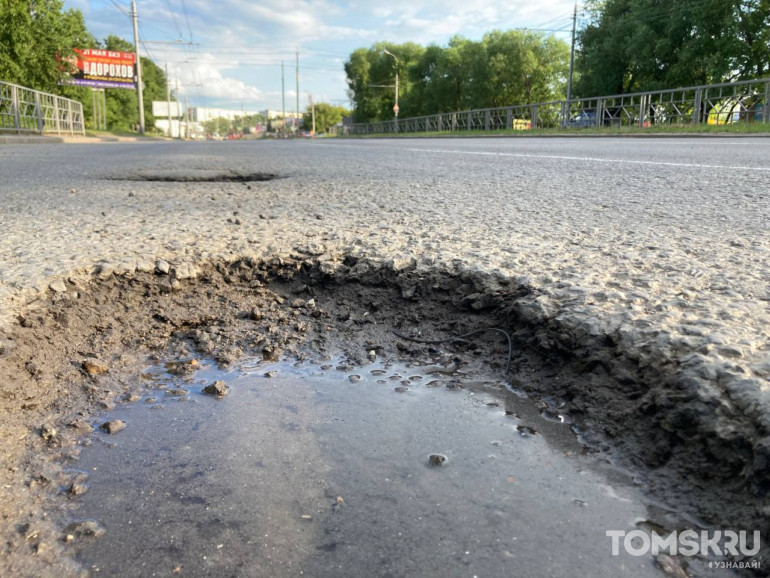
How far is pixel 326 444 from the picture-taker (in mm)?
1186

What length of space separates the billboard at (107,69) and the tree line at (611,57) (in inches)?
974

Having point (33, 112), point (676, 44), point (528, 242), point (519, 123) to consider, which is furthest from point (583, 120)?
point (528, 242)

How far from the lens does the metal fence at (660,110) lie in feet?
49.1

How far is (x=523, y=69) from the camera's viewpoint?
141 feet

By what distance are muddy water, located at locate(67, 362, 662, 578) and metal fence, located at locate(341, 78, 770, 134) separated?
16559mm

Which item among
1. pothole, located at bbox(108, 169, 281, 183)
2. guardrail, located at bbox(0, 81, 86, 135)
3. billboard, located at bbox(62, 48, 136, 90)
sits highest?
billboard, located at bbox(62, 48, 136, 90)

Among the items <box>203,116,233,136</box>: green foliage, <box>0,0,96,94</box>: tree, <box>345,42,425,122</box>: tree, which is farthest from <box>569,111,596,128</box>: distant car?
<box>203,116,233,136</box>: green foliage

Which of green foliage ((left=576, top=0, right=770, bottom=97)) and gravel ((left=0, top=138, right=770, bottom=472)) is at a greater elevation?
green foliage ((left=576, top=0, right=770, bottom=97))

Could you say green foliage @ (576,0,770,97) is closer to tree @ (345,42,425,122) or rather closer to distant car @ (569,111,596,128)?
distant car @ (569,111,596,128)

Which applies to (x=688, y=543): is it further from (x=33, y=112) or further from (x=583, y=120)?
(x=583, y=120)

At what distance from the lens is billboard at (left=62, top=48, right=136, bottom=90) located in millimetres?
35362

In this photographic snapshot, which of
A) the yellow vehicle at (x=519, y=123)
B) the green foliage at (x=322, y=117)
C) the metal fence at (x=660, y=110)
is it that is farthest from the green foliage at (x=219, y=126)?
the metal fence at (x=660, y=110)

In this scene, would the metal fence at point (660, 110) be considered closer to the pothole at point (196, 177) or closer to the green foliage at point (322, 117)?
the pothole at point (196, 177)

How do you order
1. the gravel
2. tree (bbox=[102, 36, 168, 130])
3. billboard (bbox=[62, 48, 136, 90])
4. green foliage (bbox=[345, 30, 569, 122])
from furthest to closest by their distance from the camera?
1. tree (bbox=[102, 36, 168, 130])
2. green foliage (bbox=[345, 30, 569, 122])
3. billboard (bbox=[62, 48, 136, 90])
4. the gravel
